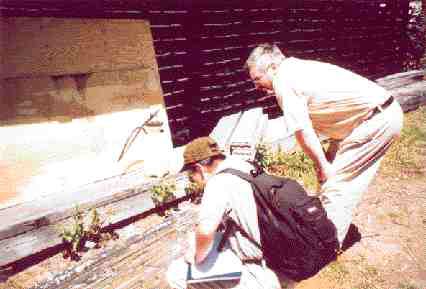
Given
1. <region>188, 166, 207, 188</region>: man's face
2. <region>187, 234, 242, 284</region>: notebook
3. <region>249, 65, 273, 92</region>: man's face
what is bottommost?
<region>187, 234, 242, 284</region>: notebook

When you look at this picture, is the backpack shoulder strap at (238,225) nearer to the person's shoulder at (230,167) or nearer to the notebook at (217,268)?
the person's shoulder at (230,167)

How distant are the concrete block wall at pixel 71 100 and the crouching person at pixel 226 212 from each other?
2436 mm

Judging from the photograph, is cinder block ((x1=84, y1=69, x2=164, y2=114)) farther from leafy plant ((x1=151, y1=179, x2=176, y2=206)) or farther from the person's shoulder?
the person's shoulder

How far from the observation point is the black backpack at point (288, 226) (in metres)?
2.49

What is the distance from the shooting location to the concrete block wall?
410 cm

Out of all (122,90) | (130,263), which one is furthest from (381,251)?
(122,90)

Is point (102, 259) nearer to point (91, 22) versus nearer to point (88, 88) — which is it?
point (88, 88)

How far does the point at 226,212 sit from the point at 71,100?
2.92 metres

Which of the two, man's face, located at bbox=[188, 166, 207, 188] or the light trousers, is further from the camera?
the light trousers

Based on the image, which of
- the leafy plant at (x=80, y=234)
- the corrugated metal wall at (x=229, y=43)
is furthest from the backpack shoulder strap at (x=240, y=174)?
the corrugated metal wall at (x=229, y=43)

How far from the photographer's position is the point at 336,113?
3.18 metres

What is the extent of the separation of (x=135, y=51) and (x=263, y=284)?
3.71 m

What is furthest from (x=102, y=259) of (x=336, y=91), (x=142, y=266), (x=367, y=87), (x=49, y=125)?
(x=367, y=87)

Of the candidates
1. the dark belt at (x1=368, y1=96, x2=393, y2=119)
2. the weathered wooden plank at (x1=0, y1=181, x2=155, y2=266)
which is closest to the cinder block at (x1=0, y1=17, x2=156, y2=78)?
the weathered wooden plank at (x1=0, y1=181, x2=155, y2=266)
